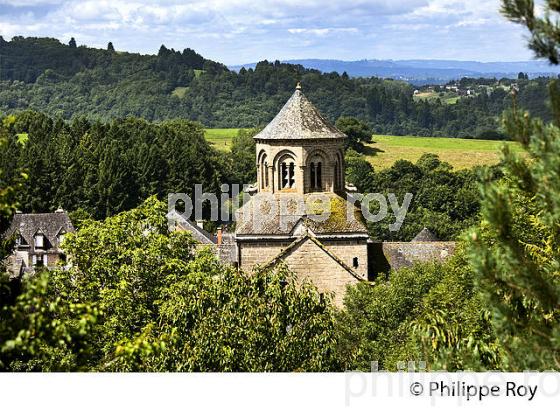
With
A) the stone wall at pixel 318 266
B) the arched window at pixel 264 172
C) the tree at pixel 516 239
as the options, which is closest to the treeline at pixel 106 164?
the arched window at pixel 264 172

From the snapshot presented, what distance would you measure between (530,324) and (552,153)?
185 cm

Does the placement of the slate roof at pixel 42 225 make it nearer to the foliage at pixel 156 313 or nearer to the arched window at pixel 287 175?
the arched window at pixel 287 175

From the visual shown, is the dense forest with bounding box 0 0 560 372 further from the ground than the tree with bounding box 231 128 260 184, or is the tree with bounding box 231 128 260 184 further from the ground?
the dense forest with bounding box 0 0 560 372

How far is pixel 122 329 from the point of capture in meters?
24.4

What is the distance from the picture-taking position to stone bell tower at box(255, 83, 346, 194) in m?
38.4

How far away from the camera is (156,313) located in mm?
25578

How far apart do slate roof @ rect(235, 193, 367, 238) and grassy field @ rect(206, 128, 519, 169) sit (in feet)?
238

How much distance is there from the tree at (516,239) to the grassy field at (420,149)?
98.7m

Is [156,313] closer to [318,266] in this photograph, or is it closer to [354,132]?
[318,266]

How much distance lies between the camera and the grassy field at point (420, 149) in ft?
375

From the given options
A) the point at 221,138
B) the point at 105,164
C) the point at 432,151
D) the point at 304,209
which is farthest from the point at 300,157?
the point at 221,138

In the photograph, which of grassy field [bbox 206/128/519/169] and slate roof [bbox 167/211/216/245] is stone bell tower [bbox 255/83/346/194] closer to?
slate roof [bbox 167/211/216/245]

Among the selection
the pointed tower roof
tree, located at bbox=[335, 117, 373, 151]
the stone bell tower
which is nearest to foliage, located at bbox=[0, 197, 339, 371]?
the stone bell tower
